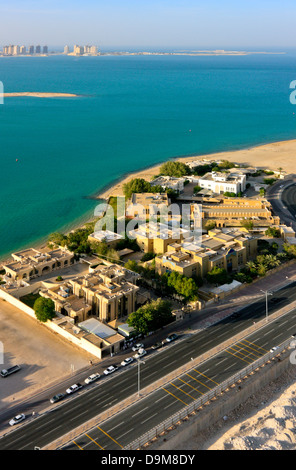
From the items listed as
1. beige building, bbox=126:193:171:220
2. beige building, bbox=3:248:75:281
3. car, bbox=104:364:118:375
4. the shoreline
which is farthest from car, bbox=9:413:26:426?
the shoreline

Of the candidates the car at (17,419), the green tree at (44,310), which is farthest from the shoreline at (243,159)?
the car at (17,419)

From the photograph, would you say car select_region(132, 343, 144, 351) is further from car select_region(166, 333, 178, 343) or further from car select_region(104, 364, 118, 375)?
car select_region(104, 364, 118, 375)

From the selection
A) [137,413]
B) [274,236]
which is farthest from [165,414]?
[274,236]

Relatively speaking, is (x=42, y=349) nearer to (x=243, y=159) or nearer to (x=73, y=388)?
(x=73, y=388)

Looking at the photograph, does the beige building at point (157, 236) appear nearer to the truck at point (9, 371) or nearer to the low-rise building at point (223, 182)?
the truck at point (9, 371)

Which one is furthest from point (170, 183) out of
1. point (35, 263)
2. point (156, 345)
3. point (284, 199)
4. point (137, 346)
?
point (137, 346)

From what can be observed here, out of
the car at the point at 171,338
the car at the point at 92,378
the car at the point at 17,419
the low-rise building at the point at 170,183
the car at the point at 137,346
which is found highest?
the low-rise building at the point at 170,183

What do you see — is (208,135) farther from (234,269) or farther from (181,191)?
(234,269)
